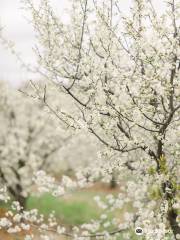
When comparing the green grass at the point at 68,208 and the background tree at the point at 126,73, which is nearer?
the background tree at the point at 126,73

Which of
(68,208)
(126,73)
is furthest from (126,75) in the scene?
(68,208)

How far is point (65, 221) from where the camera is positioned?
22156mm

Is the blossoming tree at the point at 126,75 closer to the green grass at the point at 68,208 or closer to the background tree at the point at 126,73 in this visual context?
the background tree at the point at 126,73

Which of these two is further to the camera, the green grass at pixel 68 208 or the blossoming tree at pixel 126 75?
the green grass at pixel 68 208

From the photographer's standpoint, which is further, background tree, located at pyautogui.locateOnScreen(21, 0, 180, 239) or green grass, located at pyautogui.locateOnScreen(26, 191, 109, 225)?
green grass, located at pyautogui.locateOnScreen(26, 191, 109, 225)

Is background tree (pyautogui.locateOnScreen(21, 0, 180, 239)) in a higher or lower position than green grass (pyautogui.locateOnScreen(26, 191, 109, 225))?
lower

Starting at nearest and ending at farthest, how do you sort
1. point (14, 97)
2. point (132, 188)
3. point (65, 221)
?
point (132, 188), point (65, 221), point (14, 97)

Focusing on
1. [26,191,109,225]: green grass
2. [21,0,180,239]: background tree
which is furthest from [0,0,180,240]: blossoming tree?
[26,191,109,225]: green grass

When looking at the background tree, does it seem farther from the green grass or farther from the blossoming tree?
the green grass

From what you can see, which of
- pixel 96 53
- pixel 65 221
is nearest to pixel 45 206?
pixel 65 221

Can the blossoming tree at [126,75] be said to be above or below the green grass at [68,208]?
below

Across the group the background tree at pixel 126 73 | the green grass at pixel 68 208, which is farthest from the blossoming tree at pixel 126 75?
the green grass at pixel 68 208

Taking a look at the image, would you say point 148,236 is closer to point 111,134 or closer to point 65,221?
point 111,134

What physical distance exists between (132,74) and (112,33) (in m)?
0.81
